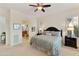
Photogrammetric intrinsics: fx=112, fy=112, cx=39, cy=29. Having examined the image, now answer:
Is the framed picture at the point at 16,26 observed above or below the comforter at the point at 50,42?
above

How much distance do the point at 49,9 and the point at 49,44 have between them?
1209 millimetres

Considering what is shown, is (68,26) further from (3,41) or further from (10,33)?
(3,41)

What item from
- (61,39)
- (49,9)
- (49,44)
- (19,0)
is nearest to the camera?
(19,0)

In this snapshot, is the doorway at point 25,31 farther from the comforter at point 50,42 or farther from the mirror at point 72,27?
the mirror at point 72,27

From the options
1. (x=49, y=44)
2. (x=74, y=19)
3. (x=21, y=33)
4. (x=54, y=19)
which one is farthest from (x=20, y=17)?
(x=74, y=19)

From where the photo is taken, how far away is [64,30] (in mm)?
3074

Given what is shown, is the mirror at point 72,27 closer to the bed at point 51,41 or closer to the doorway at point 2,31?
the bed at point 51,41

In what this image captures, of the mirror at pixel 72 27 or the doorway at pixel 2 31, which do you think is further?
the doorway at pixel 2 31

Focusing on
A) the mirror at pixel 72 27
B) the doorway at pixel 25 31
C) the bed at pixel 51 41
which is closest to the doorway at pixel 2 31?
the doorway at pixel 25 31

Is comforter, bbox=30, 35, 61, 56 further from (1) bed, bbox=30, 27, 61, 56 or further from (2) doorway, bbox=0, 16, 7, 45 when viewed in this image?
(2) doorway, bbox=0, 16, 7, 45

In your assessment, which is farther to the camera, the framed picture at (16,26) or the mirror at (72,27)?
the framed picture at (16,26)

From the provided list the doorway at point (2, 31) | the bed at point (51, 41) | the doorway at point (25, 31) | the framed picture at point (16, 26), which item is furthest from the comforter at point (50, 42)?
the doorway at point (2, 31)

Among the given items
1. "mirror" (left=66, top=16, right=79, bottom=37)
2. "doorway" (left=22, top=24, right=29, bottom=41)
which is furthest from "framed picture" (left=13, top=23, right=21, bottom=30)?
"mirror" (left=66, top=16, right=79, bottom=37)

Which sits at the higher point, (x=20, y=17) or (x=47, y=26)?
(x=20, y=17)
